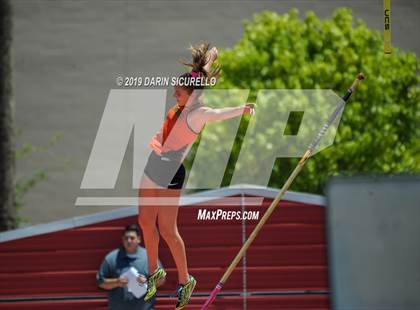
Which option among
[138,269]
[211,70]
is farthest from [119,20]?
[211,70]

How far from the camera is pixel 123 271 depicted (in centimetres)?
899

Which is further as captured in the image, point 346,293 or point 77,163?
point 77,163

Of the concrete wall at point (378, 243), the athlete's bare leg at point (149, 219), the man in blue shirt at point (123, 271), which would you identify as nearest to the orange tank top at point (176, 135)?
the athlete's bare leg at point (149, 219)

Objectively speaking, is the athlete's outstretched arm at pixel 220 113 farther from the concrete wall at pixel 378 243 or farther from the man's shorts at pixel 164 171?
the concrete wall at pixel 378 243

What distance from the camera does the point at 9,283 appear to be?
12180mm

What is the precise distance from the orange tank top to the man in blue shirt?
1.90 meters

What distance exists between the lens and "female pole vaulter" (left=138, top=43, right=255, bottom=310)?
511 cm

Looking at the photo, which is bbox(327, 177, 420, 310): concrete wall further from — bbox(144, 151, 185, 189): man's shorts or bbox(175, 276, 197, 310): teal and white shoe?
bbox(144, 151, 185, 189): man's shorts

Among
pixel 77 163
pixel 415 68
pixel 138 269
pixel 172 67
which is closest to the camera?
pixel 138 269

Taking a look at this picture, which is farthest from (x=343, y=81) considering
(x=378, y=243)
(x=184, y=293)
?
(x=184, y=293)

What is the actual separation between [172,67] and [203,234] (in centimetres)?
840

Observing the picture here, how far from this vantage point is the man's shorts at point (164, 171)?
16.8 feet

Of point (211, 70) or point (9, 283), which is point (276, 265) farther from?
point (211, 70)

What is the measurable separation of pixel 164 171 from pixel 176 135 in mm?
198
